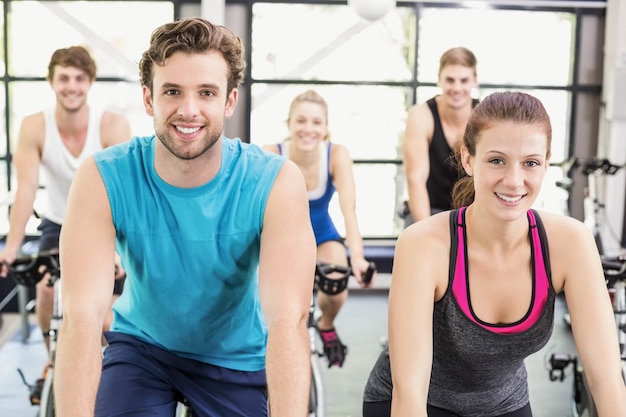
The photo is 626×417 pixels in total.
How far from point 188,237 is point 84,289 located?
24cm

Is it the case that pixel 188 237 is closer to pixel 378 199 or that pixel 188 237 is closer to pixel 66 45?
pixel 66 45

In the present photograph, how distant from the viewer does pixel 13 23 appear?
6117 mm

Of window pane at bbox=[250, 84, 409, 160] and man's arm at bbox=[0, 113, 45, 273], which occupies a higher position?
window pane at bbox=[250, 84, 409, 160]

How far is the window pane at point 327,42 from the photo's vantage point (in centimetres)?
625

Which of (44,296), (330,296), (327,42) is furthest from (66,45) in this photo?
(330,296)

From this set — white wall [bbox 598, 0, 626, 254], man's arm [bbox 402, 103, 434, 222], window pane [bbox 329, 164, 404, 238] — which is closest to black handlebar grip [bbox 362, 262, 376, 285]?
man's arm [bbox 402, 103, 434, 222]

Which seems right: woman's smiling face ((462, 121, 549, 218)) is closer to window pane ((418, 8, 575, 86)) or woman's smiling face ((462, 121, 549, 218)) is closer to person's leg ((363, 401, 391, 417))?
person's leg ((363, 401, 391, 417))

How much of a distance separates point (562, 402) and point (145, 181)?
8.85 ft

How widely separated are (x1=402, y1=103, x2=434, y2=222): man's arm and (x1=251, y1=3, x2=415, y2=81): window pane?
251cm

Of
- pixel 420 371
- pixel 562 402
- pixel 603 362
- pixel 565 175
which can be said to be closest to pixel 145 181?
pixel 420 371

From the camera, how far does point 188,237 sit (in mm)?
1990

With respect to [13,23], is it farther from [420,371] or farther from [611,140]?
[420,371]

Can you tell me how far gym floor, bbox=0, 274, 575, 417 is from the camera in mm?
4043

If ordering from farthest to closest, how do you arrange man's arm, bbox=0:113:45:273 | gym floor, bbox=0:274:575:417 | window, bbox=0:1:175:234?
1. window, bbox=0:1:175:234
2. gym floor, bbox=0:274:575:417
3. man's arm, bbox=0:113:45:273
